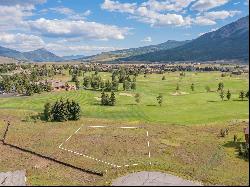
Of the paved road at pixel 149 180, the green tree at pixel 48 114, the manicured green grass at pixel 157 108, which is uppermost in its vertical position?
the paved road at pixel 149 180

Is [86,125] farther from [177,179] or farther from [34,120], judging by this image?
[177,179]

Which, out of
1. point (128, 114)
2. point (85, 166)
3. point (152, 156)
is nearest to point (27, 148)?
point (85, 166)

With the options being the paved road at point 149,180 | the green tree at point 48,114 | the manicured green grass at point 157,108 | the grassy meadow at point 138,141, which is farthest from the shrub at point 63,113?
the paved road at point 149,180

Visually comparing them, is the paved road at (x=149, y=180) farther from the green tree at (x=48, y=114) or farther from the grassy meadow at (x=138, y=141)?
the green tree at (x=48, y=114)

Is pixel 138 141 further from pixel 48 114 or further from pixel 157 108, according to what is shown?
pixel 157 108

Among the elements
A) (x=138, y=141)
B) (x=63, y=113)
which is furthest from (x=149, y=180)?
(x=63, y=113)

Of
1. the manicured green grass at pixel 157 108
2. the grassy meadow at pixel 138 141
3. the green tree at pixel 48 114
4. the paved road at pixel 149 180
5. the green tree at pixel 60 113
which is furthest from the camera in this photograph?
the manicured green grass at pixel 157 108

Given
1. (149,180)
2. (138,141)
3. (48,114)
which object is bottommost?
(138,141)
